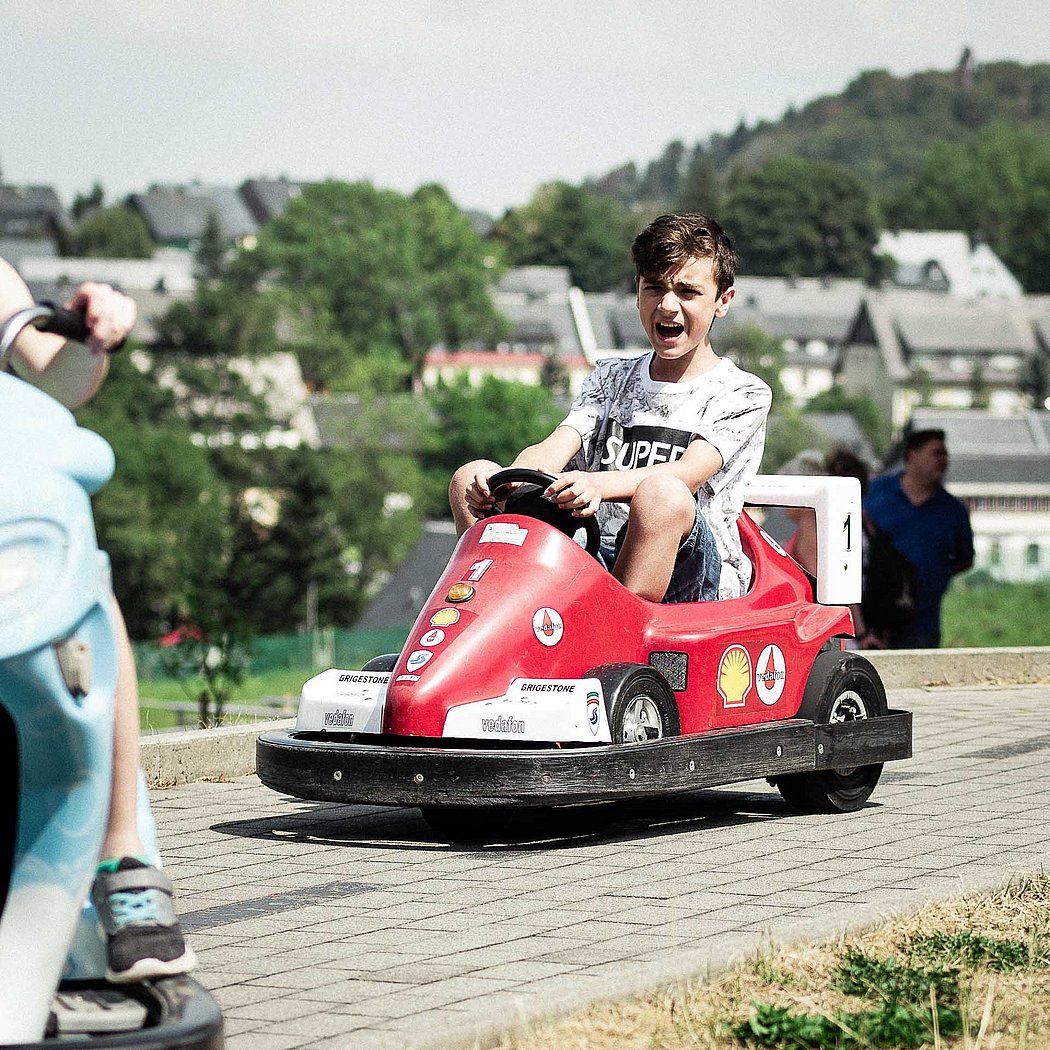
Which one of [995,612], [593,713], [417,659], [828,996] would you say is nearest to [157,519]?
[995,612]

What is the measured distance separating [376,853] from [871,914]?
194 cm

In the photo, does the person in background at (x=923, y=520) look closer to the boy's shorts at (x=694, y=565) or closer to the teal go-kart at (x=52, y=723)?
the boy's shorts at (x=694, y=565)

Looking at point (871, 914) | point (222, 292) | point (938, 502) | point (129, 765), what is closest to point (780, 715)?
point (871, 914)

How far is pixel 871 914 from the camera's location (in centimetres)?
477

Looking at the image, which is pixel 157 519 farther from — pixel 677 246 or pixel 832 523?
pixel 677 246

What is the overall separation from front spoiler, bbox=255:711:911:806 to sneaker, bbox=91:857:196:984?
2590 mm

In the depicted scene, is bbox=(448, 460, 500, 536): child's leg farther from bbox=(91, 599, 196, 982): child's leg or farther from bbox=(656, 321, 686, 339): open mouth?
bbox=(91, 599, 196, 982): child's leg

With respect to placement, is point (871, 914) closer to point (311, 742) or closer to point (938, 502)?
point (311, 742)

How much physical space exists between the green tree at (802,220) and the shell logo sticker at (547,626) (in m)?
171

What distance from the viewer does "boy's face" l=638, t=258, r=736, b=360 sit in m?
6.98

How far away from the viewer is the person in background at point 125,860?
3.33 metres

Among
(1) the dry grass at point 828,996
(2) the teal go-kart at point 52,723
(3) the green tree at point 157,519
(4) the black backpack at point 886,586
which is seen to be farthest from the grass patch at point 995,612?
→ (3) the green tree at point 157,519

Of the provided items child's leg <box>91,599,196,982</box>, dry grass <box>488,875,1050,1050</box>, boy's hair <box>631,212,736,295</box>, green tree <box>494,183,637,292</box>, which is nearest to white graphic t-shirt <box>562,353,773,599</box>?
boy's hair <box>631,212,736,295</box>

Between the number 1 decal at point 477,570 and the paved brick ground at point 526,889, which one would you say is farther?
the number 1 decal at point 477,570
